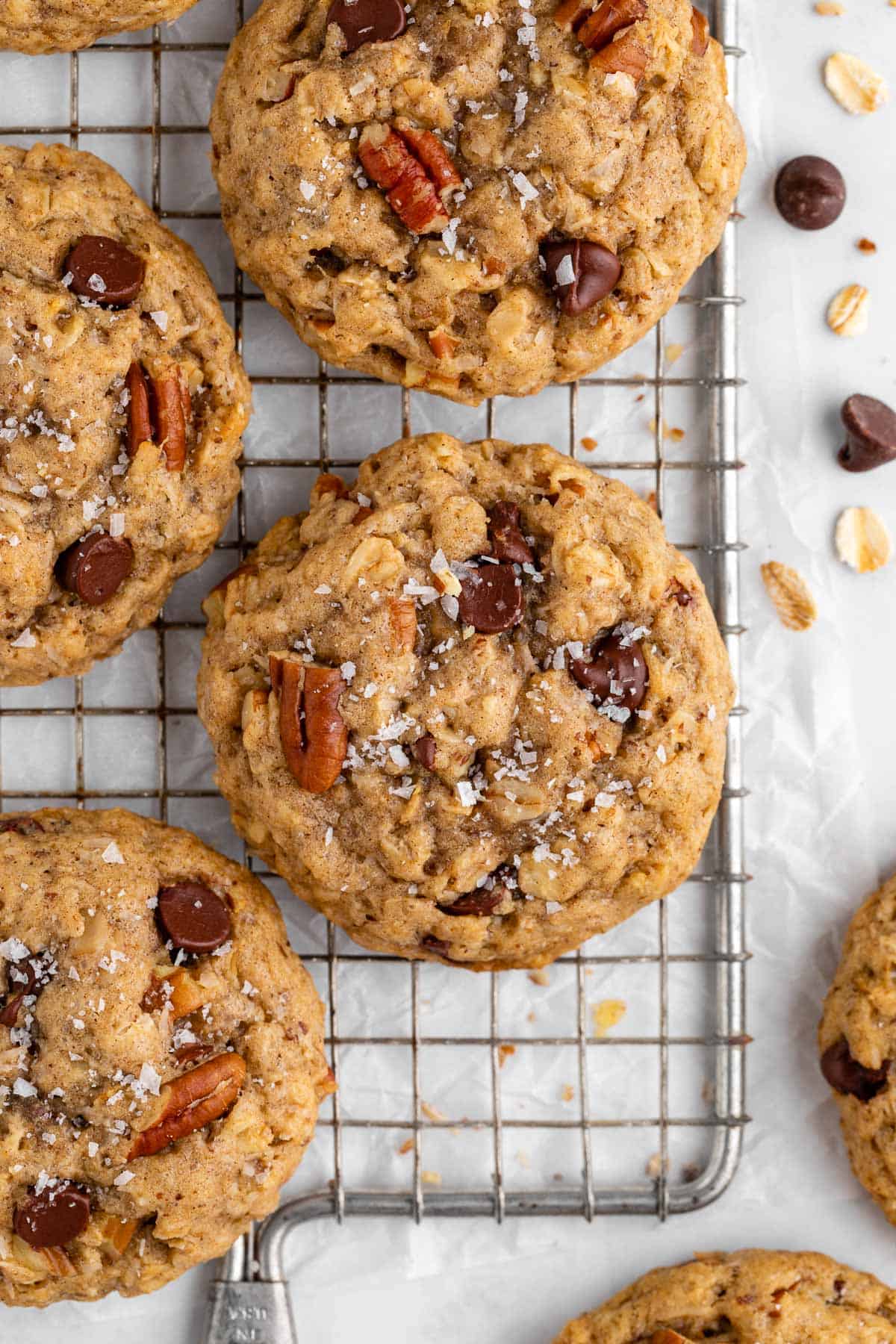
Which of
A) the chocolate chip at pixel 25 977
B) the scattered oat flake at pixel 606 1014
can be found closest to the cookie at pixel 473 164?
the chocolate chip at pixel 25 977

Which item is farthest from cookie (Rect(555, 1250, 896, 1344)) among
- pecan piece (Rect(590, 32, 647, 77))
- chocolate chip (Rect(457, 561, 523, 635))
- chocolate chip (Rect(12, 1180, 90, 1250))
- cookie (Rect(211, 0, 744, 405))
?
pecan piece (Rect(590, 32, 647, 77))

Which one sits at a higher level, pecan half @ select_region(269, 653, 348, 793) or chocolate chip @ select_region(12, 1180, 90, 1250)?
pecan half @ select_region(269, 653, 348, 793)

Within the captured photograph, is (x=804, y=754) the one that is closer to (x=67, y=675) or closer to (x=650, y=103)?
(x=650, y=103)

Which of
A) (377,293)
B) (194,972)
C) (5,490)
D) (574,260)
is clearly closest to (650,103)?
(574,260)

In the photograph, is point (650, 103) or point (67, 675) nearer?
point (650, 103)

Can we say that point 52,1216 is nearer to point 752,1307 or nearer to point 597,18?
point 752,1307

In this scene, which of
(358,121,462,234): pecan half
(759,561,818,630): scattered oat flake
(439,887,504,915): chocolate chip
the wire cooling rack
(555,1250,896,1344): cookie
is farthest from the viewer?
(759,561,818,630): scattered oat flake

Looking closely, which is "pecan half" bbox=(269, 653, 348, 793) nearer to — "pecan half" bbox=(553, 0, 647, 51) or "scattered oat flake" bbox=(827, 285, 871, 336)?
"pecan half" bbox=(553, 0, 647, 51)

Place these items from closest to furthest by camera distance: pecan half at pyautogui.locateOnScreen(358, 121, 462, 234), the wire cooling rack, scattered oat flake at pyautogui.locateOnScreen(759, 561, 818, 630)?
pecan half at pyautogui.locateOnScreen(358, 121, 462, 234) < the wire cooling rack < scattered oat flake at pyautogui.locateOnScreen(759, 561, 818, 630)
